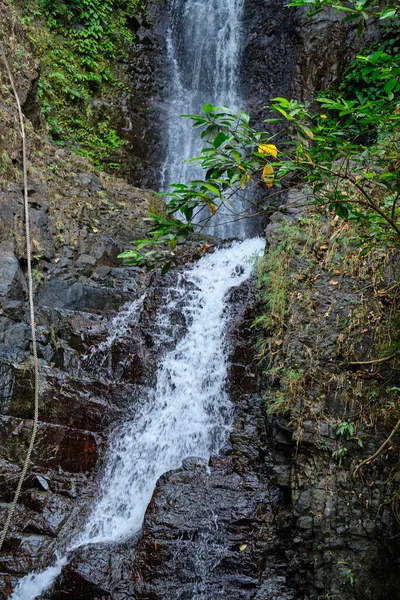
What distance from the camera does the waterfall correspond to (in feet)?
41.4

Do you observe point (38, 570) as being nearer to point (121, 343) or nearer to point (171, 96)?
point (121, 343)

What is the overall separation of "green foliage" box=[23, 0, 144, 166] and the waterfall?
1594 millimetres

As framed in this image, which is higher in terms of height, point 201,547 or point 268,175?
point 268,175

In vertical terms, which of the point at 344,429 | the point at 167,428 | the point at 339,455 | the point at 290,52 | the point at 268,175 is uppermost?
the point at 290,52

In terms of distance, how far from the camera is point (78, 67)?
11461 mm

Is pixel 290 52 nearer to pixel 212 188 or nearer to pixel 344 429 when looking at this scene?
pixel 344 429

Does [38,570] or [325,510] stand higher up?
[325,510]

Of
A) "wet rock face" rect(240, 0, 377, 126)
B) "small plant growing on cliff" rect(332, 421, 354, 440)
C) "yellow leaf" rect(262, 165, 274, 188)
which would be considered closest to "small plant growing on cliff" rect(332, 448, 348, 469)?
"small plant growing on cliff" rect(332, 421, 354, 440)

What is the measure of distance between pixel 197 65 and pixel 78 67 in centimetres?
376

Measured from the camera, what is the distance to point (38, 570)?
4.57 metres

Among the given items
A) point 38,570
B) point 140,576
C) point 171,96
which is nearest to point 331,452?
point 140,576

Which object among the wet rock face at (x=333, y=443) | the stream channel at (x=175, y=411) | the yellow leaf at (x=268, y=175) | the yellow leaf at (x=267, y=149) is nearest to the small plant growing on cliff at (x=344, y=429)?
the wet rock face at (x=333, y=443)

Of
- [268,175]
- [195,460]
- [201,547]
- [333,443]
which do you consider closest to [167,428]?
[195,460]

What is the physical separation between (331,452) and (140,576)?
2033 mm
